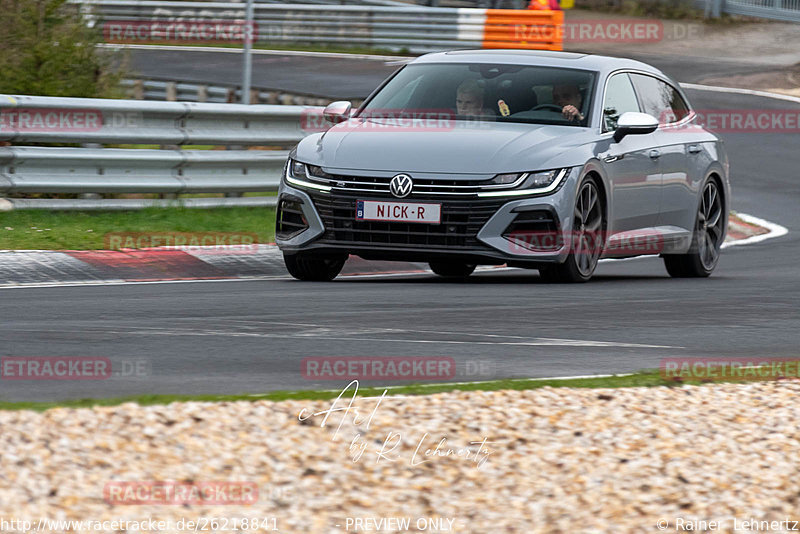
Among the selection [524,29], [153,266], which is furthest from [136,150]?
[524,29]

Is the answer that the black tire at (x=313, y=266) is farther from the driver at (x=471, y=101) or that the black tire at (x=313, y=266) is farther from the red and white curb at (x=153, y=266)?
the driver at (x=471, y=101)

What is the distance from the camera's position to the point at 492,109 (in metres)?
10.7

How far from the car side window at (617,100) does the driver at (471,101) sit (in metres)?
0.88

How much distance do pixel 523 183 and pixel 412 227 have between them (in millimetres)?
750

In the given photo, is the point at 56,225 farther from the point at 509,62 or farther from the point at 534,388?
the point at 534,388

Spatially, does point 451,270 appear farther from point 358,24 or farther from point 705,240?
point 358,24

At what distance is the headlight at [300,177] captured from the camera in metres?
10.1

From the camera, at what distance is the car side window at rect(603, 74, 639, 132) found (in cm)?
1100

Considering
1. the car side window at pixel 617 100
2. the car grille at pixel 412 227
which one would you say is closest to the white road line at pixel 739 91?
the car side window at pixel 617 100

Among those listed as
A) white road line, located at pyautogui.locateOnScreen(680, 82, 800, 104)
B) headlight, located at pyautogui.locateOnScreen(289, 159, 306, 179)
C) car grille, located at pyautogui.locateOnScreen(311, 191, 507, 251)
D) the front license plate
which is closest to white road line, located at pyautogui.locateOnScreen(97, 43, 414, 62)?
white road line, located at pyautogui.locateOnScreen(680, 82, 800, 104)

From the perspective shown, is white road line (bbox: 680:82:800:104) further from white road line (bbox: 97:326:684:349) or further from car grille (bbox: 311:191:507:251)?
white road line (bbox: 97:326:684:349)

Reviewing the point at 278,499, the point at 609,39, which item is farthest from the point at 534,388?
the point at 609,39

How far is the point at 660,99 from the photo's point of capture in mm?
12180

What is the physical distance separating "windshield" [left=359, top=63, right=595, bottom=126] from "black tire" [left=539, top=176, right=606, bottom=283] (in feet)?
2.05
